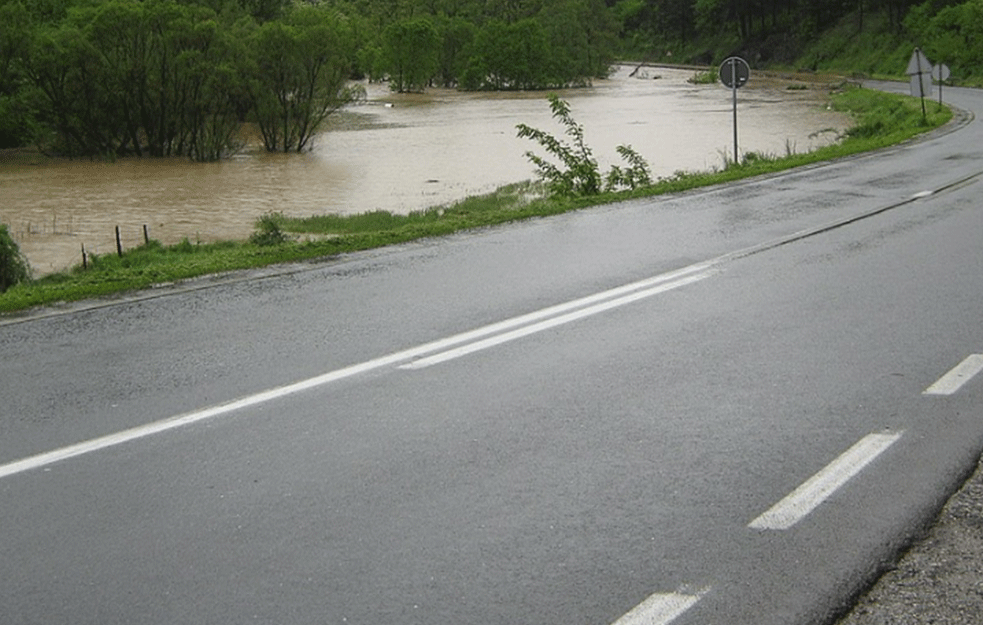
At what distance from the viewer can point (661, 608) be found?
4484 mm

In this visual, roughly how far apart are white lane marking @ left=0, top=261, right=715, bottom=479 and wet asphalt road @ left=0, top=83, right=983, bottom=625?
26mm

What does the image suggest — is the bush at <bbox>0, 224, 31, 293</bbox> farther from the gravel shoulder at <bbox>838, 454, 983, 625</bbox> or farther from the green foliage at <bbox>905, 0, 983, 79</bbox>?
the green foliage at <bbox>905, 0, 983, 79</bbox>

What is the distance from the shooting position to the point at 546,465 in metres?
6.13

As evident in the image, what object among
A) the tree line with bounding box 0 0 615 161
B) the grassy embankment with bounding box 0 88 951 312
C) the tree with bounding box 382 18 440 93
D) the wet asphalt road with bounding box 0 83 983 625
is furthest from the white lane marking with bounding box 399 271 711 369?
the tree with bounding box 382 18 440 93

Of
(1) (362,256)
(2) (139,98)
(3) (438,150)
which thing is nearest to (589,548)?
(1) (362,256)

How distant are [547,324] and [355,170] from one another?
32.8 meters

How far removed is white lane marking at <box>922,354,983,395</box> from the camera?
7.52 metres

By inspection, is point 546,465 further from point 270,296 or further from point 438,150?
point 438,150

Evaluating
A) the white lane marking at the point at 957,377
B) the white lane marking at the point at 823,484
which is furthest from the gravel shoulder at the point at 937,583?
→ the white lane marking at the point at 957,377

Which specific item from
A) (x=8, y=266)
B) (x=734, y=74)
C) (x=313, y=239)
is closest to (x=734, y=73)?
(x=734, y=74)

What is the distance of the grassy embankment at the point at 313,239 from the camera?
11.8 metres

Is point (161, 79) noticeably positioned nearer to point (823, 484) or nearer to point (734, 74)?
point (734, 74)

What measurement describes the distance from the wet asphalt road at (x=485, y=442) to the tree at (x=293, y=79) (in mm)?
42501

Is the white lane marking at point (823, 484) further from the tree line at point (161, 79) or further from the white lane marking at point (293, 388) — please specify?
the tree line at point (161, 79)
